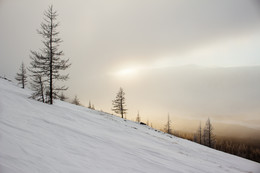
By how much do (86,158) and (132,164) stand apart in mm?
1931

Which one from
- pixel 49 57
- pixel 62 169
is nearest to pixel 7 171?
pixel 62 169

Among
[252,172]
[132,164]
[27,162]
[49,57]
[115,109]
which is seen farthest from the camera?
[115,109]

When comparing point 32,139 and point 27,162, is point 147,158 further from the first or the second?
point 32,139

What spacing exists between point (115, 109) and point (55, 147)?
83.5 feet

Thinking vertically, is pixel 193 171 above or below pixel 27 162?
below

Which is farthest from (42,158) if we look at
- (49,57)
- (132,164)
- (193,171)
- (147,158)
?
(49,57)

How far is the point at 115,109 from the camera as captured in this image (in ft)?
97.0

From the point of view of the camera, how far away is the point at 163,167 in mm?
5195

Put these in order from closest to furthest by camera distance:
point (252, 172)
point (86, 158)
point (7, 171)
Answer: point (7, 171) < point (86, 158) < point (252, 172)

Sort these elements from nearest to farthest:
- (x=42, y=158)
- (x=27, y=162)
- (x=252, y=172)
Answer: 1. (x=27, y=162)
2. (x=42, y=158)
3. (x=252, y=172)

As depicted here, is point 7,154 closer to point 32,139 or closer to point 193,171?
point 32,139

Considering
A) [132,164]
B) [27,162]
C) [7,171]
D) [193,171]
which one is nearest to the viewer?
[7,171]

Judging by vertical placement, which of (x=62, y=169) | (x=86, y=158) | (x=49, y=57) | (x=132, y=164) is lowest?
(x=132, y=164)

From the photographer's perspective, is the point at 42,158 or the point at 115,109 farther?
the point at 115,109
